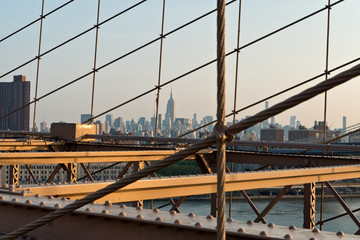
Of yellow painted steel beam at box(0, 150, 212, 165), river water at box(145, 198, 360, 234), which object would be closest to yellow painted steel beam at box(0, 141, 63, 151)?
yellow painted steel beam at box(0, 150, 212, 165)

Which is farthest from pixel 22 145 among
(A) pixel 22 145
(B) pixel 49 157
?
(B) pixel 49 157

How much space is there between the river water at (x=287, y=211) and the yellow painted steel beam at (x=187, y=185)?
3458 centimetres

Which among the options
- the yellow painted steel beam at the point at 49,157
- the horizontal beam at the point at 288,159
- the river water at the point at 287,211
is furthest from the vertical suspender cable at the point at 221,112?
the river water at the point at 287,211

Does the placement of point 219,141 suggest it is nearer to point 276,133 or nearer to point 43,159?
point 43,159

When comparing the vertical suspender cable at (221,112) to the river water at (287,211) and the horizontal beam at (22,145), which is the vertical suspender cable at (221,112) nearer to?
the horizontal beam at (22,145)

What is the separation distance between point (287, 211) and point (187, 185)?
139ft

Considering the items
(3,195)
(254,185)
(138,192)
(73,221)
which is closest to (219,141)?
(73,221)

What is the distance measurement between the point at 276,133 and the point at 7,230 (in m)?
33.3

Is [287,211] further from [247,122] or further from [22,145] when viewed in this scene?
[247,122]

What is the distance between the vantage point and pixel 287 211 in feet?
153

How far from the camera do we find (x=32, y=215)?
3.24 meters

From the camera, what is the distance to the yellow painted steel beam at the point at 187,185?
14.8 ft

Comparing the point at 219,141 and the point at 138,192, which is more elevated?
the point at 219,141

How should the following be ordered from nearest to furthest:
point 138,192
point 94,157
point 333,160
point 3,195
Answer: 1. point 3,195
2. point 138,192
3. point 94,157
4. point 333,160
